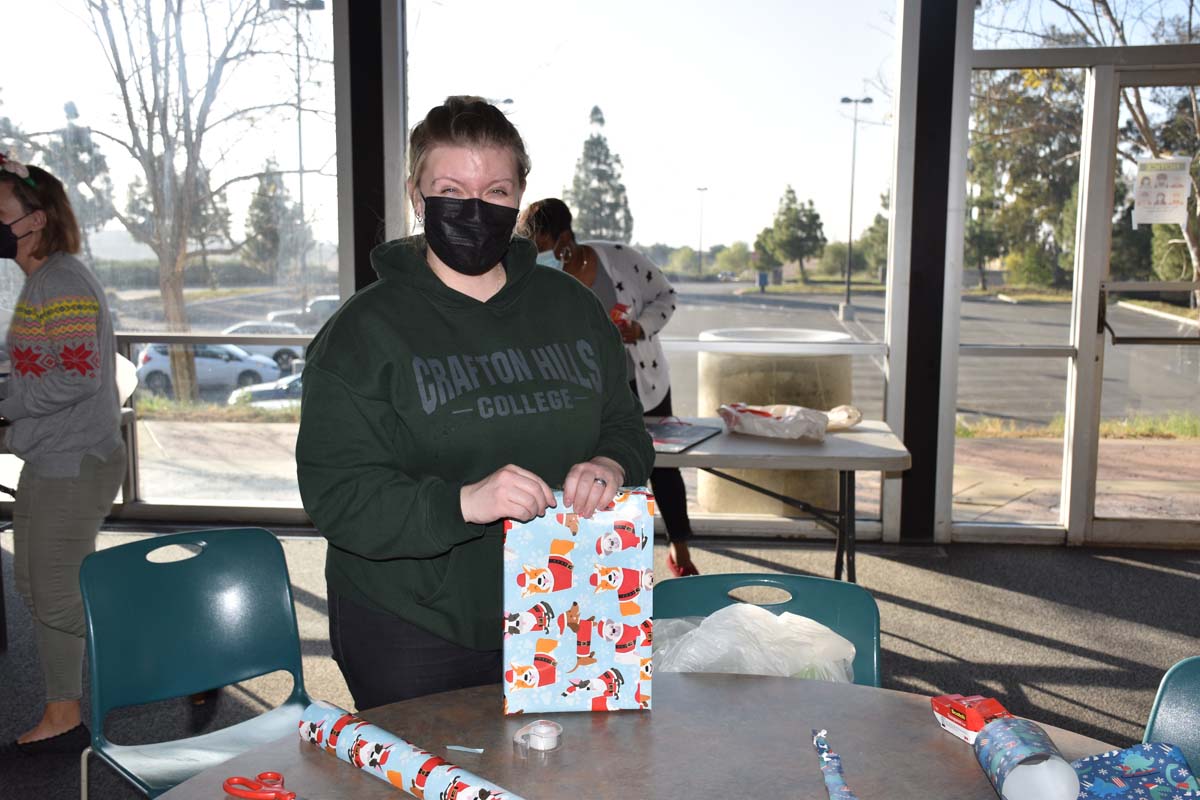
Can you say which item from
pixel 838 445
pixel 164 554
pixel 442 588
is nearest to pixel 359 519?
pixel 442 588

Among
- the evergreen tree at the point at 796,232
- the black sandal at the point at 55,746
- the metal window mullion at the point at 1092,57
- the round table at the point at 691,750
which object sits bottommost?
the black sandal at the point at 55,746

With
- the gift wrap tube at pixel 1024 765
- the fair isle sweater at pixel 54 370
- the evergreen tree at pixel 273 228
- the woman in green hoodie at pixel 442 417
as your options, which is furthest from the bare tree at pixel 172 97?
the gift wrap tube at pixel 1024 765

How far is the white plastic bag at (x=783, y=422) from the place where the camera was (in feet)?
11.7

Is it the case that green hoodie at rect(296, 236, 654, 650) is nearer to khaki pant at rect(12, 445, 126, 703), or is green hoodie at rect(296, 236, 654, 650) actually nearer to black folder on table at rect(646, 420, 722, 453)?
khaki pant at rect(12, 445, 126, 703)

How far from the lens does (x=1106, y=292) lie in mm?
4793

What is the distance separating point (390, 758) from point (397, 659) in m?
0.37

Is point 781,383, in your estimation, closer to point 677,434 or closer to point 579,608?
point 677,434

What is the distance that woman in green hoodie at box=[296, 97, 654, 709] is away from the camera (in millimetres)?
1439

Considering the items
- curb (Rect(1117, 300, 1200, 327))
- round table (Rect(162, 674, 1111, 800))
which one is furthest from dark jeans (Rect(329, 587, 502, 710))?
curb (Rect(1117, 300, 1200, 327))

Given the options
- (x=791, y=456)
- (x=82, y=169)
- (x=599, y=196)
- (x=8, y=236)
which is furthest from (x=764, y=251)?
(x=82, y=169)

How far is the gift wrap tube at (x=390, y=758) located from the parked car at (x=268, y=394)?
4.13 m

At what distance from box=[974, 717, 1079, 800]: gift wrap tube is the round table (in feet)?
0.12

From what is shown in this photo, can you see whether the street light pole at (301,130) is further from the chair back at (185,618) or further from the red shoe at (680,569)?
the chair back at (185,618)

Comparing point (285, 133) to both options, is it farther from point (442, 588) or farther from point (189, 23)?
point (442, 588)
